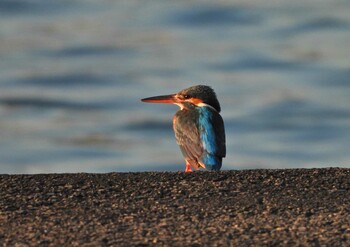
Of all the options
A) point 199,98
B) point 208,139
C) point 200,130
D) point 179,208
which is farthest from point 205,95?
point 179,208

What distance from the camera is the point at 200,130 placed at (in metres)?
8.88

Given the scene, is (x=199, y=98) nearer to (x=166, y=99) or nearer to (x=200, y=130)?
(x=166, y=99)

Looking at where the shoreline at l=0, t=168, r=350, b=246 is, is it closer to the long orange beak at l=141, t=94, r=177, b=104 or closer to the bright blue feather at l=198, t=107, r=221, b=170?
the bright blue feather at l=198, t=107, r=221, b=170

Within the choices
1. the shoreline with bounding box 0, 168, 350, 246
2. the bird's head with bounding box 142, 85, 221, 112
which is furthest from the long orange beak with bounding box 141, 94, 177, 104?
the shoreline with bounding box 0, 168, 350, 246

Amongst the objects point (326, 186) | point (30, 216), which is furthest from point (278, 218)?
point (30, 216)

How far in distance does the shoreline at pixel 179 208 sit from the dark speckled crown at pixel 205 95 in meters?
3.40

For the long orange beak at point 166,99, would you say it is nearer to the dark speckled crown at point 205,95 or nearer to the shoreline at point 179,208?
the dark speckled crown at point 205,95

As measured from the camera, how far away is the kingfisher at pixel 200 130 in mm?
8492

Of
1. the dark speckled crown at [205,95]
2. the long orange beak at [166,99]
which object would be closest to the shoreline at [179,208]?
the dark speckled crown at [205,95]

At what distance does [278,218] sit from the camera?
5109 mm

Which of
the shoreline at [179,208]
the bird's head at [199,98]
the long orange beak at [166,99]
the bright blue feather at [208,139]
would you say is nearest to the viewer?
the shoreline at [179,208]

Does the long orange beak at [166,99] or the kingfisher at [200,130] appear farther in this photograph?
the long orange beak at [166,99]

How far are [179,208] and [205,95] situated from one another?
438 cm

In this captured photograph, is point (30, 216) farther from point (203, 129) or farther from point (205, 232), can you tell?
point (203, 129)
